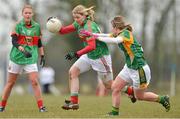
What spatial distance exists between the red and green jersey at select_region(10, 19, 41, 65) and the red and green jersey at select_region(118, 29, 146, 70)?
2.15m

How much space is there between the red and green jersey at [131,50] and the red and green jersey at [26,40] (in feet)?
7.05

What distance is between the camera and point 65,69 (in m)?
52.4

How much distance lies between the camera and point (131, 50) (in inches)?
540

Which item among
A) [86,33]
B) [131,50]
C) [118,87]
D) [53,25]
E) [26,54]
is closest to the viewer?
[131,50]

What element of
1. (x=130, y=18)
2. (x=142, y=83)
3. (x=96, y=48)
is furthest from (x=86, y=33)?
(x=130, y=18)

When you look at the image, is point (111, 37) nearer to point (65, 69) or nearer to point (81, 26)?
point (81, 26)

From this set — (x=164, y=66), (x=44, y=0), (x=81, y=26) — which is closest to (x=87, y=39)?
(x=81, y=26)

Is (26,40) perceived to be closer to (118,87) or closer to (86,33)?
(86,33)

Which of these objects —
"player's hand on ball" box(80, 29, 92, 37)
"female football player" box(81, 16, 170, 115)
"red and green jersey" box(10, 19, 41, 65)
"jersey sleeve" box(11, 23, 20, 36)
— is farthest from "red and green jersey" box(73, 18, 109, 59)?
"jersey sleeve" box(11, 23, 20, 36)

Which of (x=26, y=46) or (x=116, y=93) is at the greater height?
(x=26, y=46)

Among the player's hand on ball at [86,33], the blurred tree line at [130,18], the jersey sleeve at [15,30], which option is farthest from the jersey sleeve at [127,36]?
the blurred tree line at [130,18]

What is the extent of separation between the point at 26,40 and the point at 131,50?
2458 mm

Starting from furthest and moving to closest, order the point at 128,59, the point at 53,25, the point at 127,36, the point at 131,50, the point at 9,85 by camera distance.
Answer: the point at 9,85, the point at 53,25, the point at 128,59, the point at 131,50, the point at 127,36

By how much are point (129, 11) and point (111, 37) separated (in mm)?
34066
